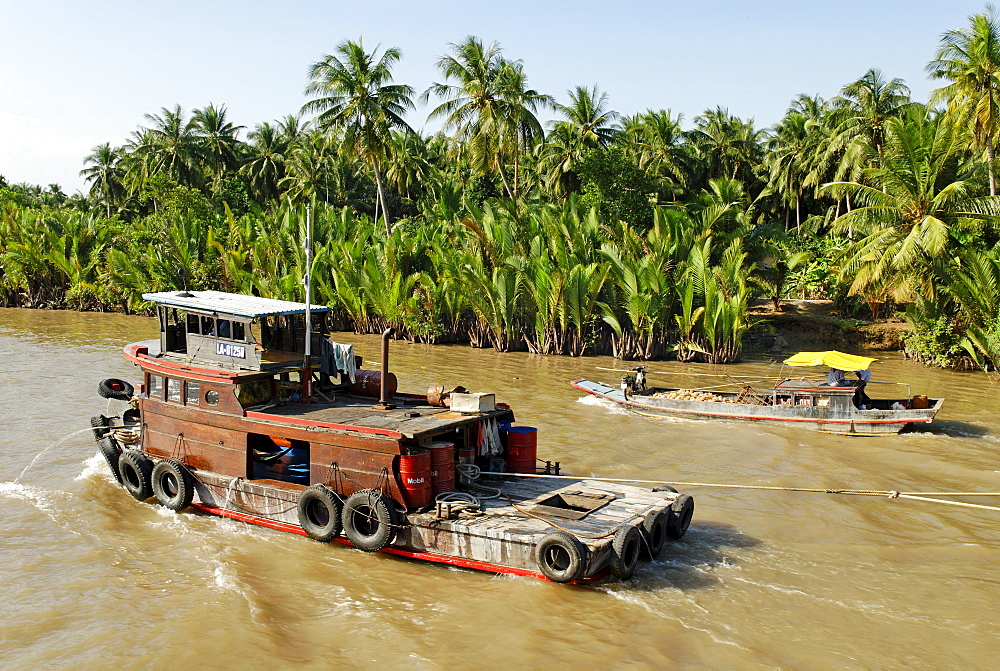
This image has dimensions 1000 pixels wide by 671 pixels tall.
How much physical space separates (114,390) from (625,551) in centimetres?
1110

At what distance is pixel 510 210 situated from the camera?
33.9 m

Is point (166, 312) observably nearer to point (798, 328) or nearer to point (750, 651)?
point (750, 651)

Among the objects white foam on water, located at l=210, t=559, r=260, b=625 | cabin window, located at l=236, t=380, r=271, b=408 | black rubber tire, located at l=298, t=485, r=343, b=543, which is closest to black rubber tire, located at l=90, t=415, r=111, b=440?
cabin window, located at l=236, t=380, r=271, b=408

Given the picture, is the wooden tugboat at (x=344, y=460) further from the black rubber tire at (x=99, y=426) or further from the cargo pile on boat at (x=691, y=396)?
the cargo pile on boat at (x=691, y=396)

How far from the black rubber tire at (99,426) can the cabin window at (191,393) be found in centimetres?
302

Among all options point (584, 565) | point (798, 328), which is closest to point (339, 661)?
point (584, 565)

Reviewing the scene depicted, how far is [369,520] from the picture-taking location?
9898mm

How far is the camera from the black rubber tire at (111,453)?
12.6m

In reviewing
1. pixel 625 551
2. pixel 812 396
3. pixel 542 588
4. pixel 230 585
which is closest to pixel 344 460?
pixel 230 585

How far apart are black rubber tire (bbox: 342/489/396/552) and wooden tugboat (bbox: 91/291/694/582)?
2 cm

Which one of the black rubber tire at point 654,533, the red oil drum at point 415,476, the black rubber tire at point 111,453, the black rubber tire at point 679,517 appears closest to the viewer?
the black rubber tire at point 654,533

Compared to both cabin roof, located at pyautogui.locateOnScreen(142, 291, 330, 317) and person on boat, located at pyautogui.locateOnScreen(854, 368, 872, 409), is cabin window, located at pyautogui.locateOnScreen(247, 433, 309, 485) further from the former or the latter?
person on boat, located at pyautogui.locateOnScreen(854, 368, 872, 409)

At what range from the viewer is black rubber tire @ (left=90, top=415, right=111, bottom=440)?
13844 millimetres

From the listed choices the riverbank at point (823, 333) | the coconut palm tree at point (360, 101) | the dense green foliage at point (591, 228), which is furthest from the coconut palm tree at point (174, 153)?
the riverbank at point (823, 333)
